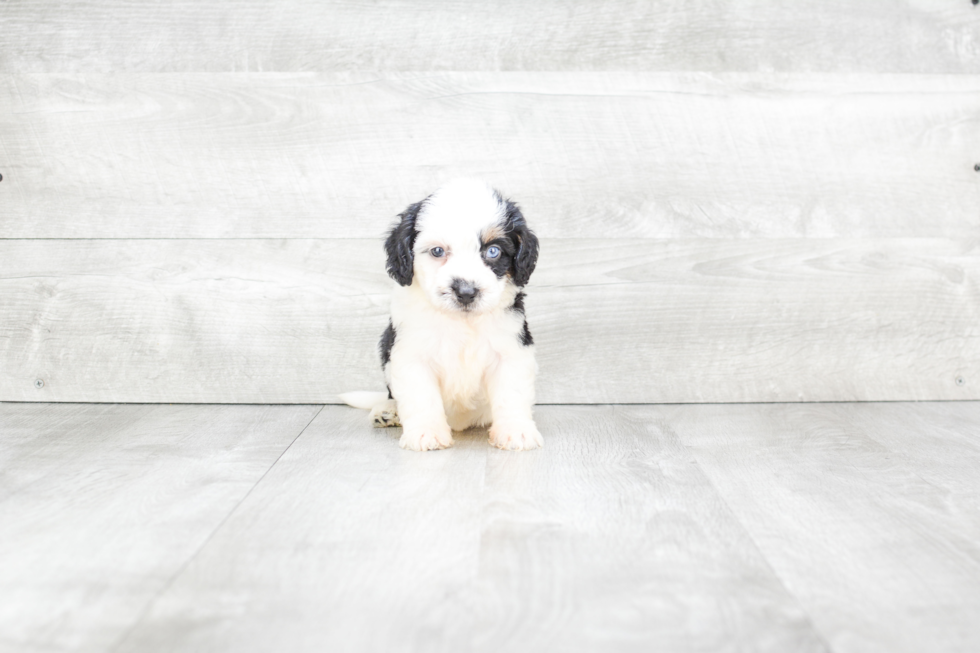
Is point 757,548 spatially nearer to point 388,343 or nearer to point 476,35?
point 388,343

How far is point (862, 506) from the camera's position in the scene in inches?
70.1

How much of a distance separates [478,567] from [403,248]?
99 centimetres

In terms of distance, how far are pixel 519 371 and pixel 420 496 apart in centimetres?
56

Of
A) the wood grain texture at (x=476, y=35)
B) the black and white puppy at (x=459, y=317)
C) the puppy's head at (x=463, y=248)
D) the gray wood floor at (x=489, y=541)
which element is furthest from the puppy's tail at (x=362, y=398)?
the wood grain texture at (x=476, y=35)

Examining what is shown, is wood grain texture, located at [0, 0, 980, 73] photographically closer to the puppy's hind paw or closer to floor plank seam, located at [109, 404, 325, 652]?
the puppy's hind paw

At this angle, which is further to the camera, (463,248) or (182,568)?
(463,248)

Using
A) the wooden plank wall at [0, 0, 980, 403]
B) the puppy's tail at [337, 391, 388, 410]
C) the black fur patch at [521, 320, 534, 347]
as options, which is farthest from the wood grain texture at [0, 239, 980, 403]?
the black fur patch at [521, 320, 534, 347]

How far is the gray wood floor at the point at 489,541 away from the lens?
4.02 ft

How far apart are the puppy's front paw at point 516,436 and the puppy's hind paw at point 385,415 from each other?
1.26ft

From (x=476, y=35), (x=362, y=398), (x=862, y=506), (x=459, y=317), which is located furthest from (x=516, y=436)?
(x=476, y=35)

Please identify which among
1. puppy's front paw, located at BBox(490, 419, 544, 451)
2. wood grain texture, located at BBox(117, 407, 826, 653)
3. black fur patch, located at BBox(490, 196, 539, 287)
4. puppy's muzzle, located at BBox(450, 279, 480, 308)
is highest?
black fur patch, located at BBox(490, 196, 539, 287)

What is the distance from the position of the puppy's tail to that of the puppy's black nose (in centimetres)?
78

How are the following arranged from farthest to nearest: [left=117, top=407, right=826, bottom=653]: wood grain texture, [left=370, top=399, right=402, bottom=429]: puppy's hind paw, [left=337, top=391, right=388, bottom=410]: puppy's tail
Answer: [left=337, top=391, right=388, bottom=410]: puppy's tail < [left=370, top=399, right=402, bottom=429]: puppy's hind paw < [left=117, top=407, right=826, bottom=653]: wood grain texture

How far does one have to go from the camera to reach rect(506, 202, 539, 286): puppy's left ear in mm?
2160
